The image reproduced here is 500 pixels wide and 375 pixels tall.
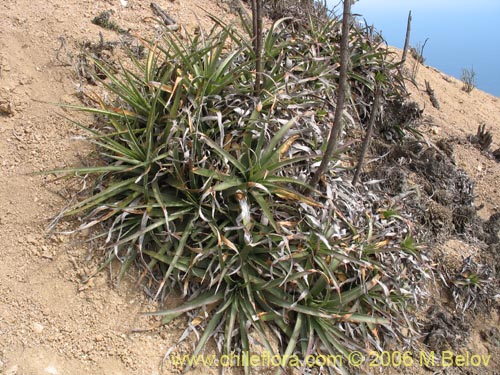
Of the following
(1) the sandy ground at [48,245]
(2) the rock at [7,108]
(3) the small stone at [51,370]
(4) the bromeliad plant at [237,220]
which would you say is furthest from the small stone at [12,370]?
(2) the rock at [7,108]

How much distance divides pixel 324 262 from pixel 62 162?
6.58ft

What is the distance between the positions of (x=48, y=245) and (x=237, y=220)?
1269mm

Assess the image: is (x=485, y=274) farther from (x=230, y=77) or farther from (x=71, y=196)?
(x=71, y=196)

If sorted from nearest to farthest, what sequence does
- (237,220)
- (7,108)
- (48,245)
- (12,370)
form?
1. (12,370)
2. (237,220)
3. (48,245)
4. (7,108)

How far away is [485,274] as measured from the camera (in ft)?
13.8

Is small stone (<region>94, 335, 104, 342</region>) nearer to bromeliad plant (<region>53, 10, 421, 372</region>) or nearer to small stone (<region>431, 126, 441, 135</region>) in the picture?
bromeliad plant (<region>53, 10, 421, 372</region>)

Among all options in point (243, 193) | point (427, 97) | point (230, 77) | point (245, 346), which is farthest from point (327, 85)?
point (427, 97)

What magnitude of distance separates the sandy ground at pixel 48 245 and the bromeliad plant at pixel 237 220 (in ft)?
0.75

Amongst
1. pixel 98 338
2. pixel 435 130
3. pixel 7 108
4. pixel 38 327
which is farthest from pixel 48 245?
pixel 435 130

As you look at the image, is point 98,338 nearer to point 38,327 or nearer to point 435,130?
point 38,327

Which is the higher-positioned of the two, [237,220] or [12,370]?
[237,220]

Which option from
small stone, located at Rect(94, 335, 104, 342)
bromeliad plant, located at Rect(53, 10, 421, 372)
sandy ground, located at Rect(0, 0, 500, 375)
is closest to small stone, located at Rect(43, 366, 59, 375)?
sandy ground, located at Rect(0, 0, 500, 375)

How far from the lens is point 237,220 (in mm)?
3064

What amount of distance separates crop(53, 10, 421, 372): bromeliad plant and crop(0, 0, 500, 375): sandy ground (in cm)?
23
